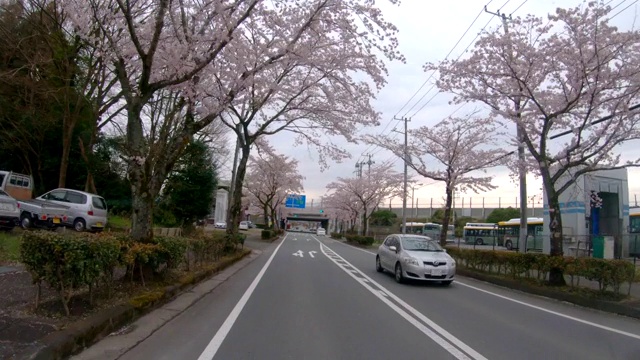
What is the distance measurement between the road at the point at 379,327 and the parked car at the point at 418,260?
99 centimetres

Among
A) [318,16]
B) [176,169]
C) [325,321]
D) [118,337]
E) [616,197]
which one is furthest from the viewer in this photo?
[176,169]

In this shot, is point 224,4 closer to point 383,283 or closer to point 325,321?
point 325,321

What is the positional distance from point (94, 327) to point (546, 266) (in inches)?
482

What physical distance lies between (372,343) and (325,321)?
166 cm

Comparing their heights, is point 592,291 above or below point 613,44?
below

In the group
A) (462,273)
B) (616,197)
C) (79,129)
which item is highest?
(79,129)

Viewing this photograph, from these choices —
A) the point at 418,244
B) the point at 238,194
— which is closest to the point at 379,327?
the point at 418,244

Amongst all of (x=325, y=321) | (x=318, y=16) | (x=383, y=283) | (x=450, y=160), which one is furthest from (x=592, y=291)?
(x=450, y=160)

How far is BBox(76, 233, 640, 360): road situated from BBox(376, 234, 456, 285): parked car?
0.99 m

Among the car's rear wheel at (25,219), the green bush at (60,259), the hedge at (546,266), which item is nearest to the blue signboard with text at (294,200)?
the hedge at (546,266)

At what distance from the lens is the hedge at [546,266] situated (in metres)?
11.4

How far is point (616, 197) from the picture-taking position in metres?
26.9

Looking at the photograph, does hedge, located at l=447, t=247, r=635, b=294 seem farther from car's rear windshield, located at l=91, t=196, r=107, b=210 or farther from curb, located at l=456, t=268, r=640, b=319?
car's rear windshield, located at l=91, t=196, r=107, b=210

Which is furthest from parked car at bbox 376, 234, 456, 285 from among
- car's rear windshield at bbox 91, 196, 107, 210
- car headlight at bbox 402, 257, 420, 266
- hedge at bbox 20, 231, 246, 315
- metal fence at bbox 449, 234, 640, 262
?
car's rear windshield at bbox 91, 196, 107, 210
